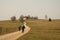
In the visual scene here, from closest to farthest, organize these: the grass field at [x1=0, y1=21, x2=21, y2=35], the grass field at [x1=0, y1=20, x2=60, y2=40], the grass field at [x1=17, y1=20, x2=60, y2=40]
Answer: the grass field at [x1=17, y1=20, x2=60, y2=40]
the grass field at [x1=0, y1=20, x2=60, y2=40]
the grass field at [x1=0, y1=21, x2=21, y2=35]

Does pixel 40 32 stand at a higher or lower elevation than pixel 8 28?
higher

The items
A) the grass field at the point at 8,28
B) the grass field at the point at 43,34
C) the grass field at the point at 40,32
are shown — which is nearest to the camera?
the grass field at the point at 43,34

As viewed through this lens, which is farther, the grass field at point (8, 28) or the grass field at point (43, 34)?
the grass field at point (8, 28)

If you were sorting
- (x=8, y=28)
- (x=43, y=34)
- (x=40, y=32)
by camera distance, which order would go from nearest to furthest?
1. (x=43, y=34)
2. (x=40, y=32)
3. (x=8, y=28)

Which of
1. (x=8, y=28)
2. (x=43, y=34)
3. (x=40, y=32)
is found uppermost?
(x=43, y=34)

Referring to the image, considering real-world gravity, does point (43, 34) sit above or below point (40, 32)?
above

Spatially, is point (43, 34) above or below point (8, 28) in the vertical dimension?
above

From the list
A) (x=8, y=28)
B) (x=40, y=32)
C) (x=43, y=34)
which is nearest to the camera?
(x=43, y=34)

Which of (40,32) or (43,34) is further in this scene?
(40,32)

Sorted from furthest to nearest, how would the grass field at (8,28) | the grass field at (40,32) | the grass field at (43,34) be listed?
the grass field at (8,28)
the grass field at (40,32)
the grass field at (43,34)

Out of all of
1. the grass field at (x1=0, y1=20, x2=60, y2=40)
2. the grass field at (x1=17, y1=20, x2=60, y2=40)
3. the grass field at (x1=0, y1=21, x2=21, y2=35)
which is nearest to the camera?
the grass field at (x1=17, y1=20, x2=60, y2=40)

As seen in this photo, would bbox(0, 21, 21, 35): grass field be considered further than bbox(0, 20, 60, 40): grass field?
Yes

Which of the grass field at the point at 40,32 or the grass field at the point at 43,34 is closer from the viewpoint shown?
the grass field at the point at 43,34

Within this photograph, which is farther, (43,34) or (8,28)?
(8,28)
